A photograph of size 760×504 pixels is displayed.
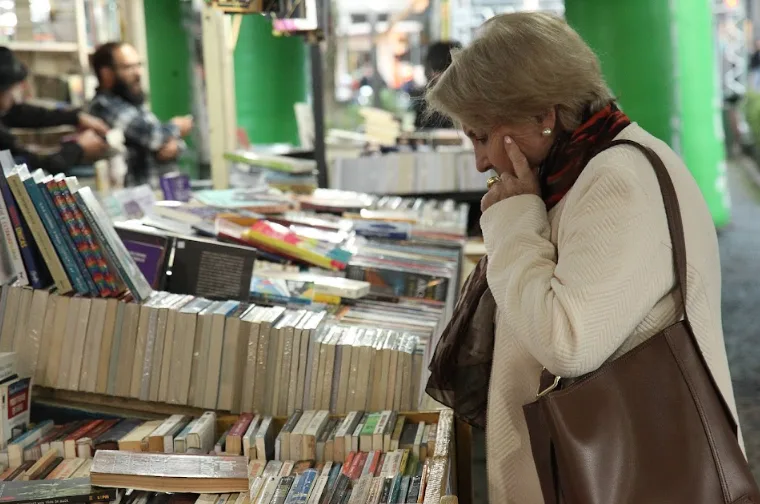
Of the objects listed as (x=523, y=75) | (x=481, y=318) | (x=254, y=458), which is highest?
(x=523, y=75)

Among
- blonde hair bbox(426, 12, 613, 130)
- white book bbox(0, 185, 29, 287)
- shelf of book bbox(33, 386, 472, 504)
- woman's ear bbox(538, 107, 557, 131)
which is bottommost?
shelf of book bbox(33, 386, 472, 504)

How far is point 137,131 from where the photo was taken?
6121 millimetres

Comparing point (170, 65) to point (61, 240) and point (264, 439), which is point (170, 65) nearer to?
point (61, 240)

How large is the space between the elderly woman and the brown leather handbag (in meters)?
0.04

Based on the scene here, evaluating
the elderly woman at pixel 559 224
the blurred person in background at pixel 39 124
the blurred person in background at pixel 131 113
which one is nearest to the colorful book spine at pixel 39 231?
the elderly woman at pixel 559 224

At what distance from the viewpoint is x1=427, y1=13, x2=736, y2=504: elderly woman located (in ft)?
5.04

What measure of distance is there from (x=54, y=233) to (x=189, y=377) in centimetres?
51

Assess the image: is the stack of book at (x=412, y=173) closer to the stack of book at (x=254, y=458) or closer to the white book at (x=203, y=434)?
the stack of book at (x=254, y=458)

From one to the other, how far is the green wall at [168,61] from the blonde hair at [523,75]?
6941 mm

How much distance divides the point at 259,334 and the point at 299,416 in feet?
0.79

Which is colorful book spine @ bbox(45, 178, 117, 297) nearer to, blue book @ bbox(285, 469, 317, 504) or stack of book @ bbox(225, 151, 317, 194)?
blue book @ bbox(285, 469, 317, 504)

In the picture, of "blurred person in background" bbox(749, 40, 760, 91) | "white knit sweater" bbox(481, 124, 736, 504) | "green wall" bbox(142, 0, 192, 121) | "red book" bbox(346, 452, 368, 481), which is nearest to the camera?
"white knit sweater" bbox(481, 124, 736, 504)

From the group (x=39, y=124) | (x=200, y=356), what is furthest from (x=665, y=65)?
(x=200, y=356)

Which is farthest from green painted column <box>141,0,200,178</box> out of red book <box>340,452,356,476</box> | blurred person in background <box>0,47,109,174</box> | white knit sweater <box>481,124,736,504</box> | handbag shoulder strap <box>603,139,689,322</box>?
handbag shoulder strap <box>603,139,689,322</box>
